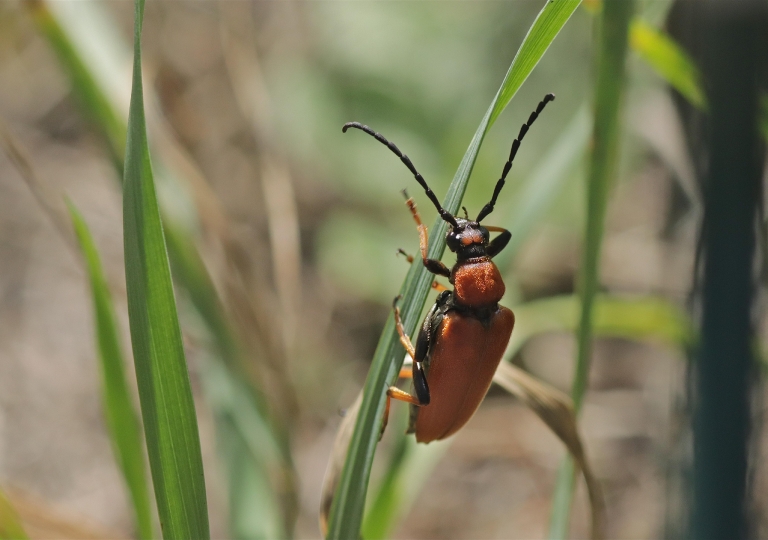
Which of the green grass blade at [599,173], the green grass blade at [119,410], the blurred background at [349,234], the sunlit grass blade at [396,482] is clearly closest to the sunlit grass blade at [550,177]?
the green grass blade at [599,173]

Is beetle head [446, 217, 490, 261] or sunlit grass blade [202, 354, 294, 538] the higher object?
beetle head [446, 217, 490, 261]

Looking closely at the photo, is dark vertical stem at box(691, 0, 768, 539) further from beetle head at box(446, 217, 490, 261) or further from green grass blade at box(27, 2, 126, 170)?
green grass blade at box(27, 2, 126, 170)

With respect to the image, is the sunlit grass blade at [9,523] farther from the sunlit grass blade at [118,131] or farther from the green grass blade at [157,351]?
the sunlit grass blade at [118,131]

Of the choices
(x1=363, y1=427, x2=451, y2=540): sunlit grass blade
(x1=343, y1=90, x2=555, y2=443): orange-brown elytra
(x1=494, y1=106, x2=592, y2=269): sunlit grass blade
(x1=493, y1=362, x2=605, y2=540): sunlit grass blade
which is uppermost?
(x1=494, y1=106, x2=592, y2=269): sunlit grass blade

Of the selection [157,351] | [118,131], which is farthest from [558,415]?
[118,131]

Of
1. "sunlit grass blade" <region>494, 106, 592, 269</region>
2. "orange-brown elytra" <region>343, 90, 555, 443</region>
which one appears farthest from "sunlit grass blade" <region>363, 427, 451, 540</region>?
"sunlit grass blade" <region>494, 106, 592, 269</region>
